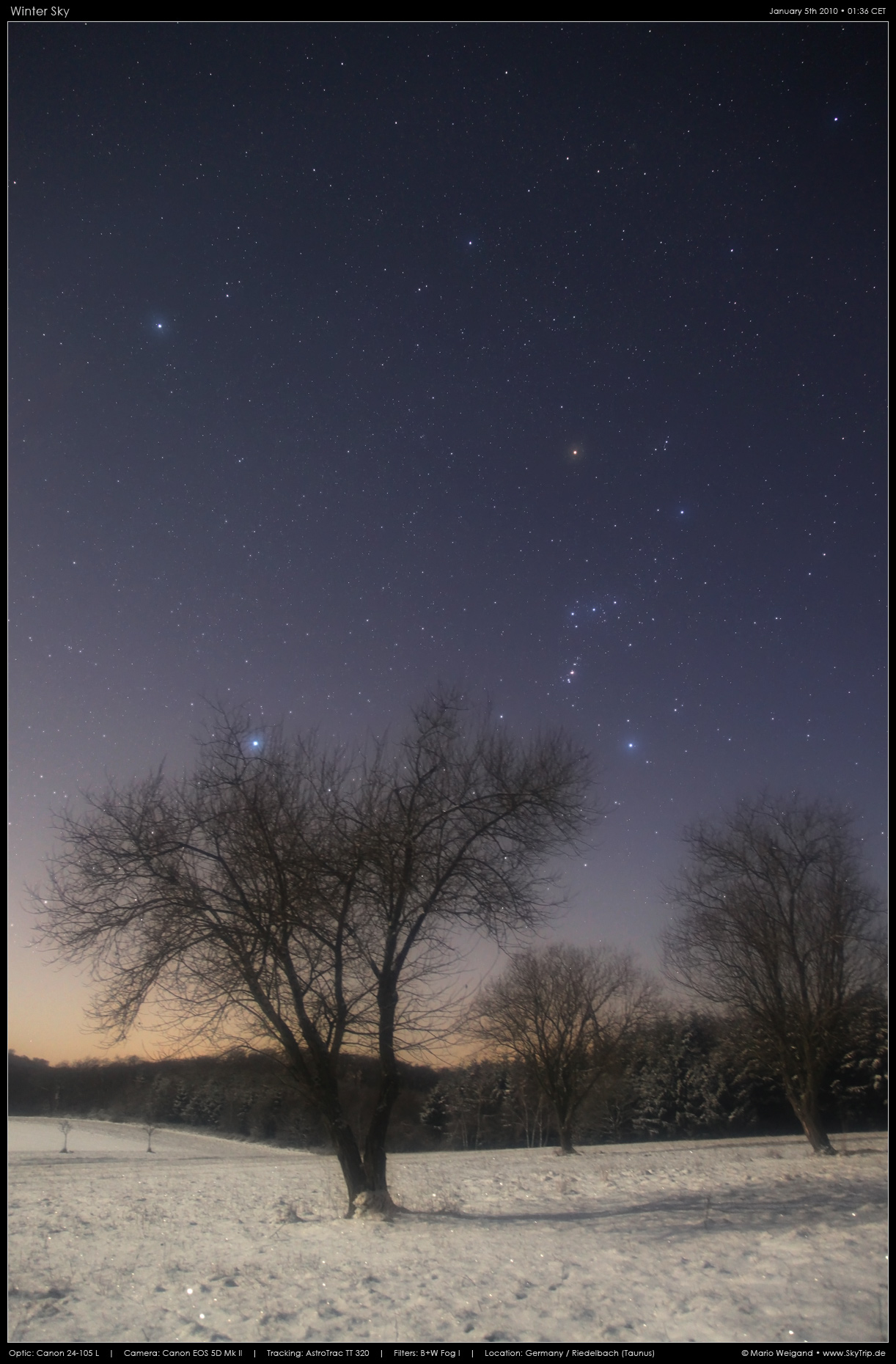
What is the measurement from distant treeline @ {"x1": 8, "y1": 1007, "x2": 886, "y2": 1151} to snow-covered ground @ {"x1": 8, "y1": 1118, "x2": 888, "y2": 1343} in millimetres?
9667

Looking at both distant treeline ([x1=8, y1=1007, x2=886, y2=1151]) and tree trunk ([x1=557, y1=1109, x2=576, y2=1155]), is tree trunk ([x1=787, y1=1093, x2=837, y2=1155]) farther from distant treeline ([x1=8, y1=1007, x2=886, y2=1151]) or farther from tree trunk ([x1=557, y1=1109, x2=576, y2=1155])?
tree trunk ([x1=557, y1=1109, x2=576, y2=1155])

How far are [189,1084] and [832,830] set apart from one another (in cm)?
3200

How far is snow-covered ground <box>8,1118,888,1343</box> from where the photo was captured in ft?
18.4

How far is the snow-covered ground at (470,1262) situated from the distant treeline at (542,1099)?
9667 millimetres

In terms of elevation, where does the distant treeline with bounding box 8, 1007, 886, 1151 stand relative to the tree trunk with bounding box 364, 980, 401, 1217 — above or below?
below

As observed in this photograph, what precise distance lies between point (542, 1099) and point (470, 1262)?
3330 centimetres

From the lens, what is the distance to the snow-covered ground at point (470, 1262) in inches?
221

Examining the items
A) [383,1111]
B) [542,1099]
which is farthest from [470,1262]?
[542,1099]

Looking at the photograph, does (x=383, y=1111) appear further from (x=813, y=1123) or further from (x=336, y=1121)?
(x=813, y=1123)

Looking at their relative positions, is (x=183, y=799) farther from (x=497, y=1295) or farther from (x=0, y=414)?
(x=497, y=1295)

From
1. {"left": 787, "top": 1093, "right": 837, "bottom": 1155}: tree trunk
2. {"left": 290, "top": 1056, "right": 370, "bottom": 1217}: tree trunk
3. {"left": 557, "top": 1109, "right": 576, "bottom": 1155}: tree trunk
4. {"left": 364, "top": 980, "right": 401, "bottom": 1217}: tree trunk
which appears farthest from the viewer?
{"left": 557, "top": 1109, "right": 576, "bottom": 1155}: tree trunk

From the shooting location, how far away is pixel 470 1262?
7219 millimetres

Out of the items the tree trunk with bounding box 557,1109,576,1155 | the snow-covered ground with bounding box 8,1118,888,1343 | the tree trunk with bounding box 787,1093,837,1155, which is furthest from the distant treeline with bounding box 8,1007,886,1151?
the snow-covered ground with bounding box 8,1118,888,1343

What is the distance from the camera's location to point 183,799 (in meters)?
11.1
